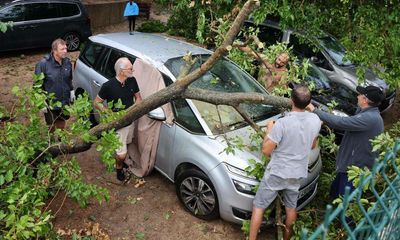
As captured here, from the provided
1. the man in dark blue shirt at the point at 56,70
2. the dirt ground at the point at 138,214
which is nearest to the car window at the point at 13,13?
the man in dark blue shirt at the point at 56,70

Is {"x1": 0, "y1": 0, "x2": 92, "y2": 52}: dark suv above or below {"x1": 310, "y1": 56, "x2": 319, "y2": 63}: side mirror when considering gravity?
below

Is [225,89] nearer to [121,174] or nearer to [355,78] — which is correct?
[121,174]

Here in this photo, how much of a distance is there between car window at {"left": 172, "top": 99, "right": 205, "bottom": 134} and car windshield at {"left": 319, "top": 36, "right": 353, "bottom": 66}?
481cm

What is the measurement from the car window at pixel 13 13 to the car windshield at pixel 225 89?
6.43 m

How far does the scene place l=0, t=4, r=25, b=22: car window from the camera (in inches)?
393

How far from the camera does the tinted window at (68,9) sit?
37.0 feet

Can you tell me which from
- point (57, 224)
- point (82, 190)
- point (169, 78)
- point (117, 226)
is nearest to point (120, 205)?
point (117, 226)

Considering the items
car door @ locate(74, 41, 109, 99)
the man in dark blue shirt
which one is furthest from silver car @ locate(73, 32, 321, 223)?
the man in dark blue shirt

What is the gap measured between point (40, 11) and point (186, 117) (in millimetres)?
7593

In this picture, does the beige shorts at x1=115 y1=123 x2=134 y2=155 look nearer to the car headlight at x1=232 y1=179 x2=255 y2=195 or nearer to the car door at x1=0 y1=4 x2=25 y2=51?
the car headlight at x1=232 y1=179 x2=255 y2=195

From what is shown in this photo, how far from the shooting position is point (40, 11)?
35.4ft

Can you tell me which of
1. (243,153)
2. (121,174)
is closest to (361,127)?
(243,153)

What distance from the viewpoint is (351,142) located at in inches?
171

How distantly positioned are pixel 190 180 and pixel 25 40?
7.76 metres
